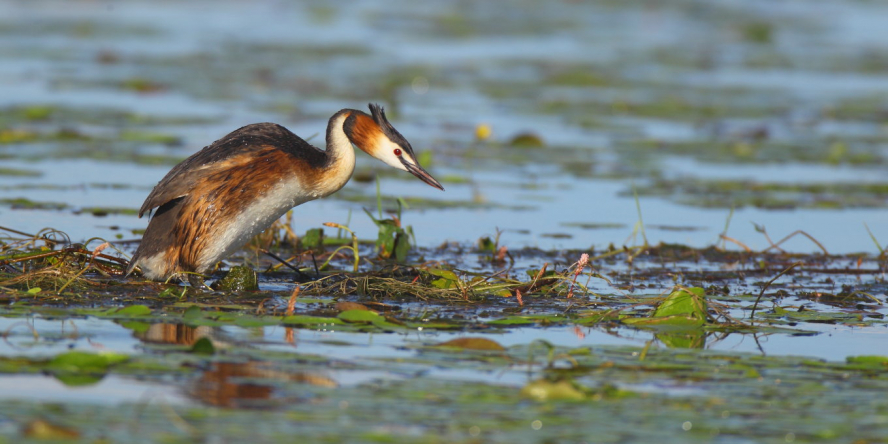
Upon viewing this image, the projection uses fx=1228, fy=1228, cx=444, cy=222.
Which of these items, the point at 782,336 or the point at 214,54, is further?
the point at 214,54

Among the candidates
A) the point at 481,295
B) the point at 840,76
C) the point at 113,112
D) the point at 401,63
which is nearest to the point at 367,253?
the point at 481,295

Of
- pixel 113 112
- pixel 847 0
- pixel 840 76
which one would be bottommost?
pixel 113 112

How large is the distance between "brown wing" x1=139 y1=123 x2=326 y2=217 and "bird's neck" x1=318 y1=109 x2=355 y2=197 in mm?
70

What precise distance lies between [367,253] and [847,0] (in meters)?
25.8

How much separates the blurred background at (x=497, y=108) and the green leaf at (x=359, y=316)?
2.99 m

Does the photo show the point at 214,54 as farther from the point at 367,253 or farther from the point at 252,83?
the point at 367,253

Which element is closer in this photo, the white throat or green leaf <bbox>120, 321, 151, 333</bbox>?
green leaf <bbox>120, 321, 151, 333</bbox>

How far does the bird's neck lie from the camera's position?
273 inches

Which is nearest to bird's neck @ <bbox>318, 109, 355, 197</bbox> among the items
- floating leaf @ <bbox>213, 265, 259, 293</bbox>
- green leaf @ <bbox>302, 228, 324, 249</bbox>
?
floating leaf @ <bbox>213, 265, 259, 293</bbox>

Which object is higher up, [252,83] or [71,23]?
[71,23]

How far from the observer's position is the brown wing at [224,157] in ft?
22.1

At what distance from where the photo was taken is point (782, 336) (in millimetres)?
6109

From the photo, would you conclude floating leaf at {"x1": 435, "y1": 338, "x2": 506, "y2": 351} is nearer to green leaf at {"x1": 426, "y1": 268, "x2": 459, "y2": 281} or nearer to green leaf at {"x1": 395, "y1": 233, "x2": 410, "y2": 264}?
green leaf at {"x1": 426, "y1": 268, "x2": 459, "y2": 281}

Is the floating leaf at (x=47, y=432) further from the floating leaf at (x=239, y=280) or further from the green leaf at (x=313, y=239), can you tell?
the green leaf at (x=313, y=239)
